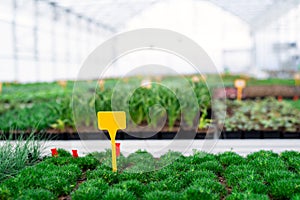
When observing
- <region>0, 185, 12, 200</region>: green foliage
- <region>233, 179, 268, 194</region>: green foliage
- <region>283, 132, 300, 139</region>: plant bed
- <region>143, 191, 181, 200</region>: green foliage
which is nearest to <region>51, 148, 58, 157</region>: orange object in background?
<region>0, 185, 12, 200</region>: green foliage

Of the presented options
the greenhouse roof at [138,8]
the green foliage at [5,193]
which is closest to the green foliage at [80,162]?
the green foliage at [5,193]

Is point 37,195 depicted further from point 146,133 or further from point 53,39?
point 53,39

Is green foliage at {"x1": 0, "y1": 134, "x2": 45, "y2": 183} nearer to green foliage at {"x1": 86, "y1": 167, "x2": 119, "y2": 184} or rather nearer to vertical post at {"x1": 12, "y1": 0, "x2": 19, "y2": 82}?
green foliage at {"x1": 86, "y1": 167, "x2": 119, "y2": 184}

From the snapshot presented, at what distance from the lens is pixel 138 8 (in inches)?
923

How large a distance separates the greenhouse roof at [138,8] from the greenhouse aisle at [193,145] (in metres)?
13.3

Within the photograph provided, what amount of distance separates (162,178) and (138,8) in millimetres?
21505

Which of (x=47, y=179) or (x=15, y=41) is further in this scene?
(x=15, y=41)

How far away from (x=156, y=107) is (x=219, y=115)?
4.22ft

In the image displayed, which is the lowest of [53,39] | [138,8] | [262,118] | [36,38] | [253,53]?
[262,118]

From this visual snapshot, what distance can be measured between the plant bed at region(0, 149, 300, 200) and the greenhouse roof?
14.5 metres

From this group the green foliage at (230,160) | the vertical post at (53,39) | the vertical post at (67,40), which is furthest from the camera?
the vertical post at (67,40)

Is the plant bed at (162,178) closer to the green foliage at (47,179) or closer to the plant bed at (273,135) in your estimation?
the green foliage at (47,179)

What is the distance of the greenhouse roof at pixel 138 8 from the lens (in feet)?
60.1

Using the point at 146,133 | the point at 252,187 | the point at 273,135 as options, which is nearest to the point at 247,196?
the point at 252,187
